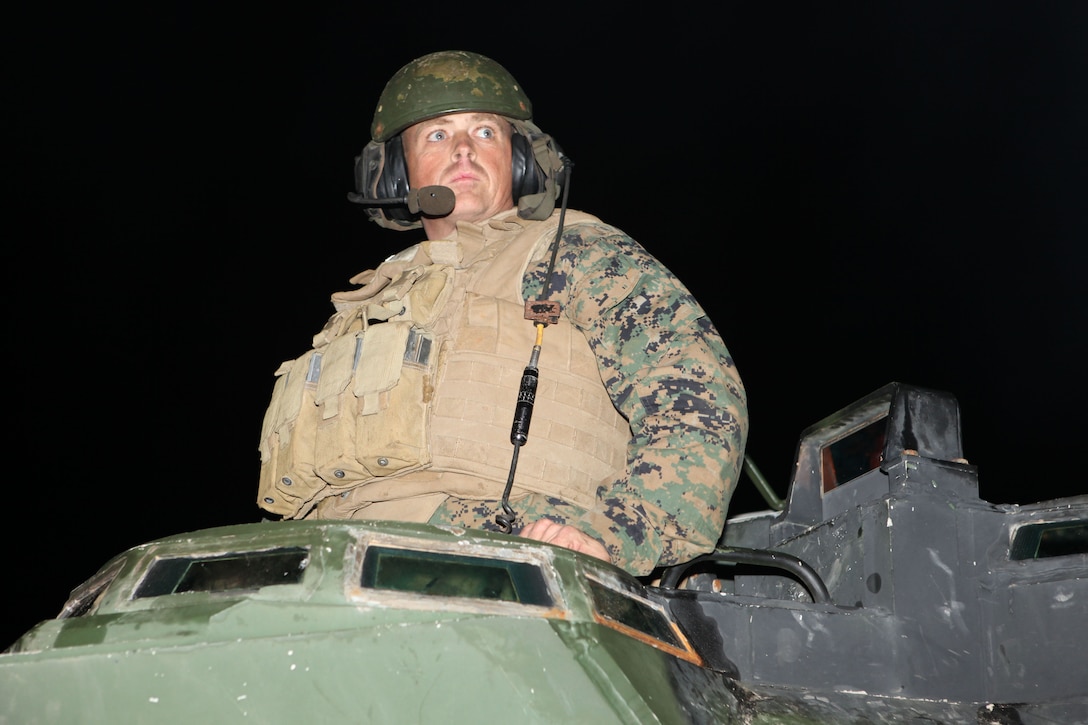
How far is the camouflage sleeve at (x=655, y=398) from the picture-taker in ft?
9.05

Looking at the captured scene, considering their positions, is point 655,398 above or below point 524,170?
below

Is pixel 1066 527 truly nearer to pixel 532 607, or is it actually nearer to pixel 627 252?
pixel 627 252

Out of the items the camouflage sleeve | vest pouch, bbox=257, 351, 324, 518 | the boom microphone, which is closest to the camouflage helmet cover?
the boom microphone

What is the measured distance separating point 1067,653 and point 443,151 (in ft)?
7.20

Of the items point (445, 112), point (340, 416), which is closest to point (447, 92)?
point (445, 112)

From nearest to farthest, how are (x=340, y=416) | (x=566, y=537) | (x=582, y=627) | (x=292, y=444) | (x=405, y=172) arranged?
(x=582, y=627), (x=566, y=537), (x=340, y=416), (x=292, y=444), (x=405, y=172)

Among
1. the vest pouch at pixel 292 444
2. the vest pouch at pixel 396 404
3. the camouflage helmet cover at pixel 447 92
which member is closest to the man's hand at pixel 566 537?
the vest pouch at pixel 396 404

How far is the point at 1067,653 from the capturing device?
109 inches

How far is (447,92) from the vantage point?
12.6 feet

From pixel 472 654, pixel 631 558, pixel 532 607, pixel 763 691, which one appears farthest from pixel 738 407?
pixel 472 654

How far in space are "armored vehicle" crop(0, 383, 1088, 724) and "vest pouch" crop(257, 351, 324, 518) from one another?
0.88 m

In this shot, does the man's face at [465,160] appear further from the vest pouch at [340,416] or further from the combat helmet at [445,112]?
the vest pouch at [340,416]

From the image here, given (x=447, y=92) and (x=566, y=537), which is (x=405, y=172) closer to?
(x=447, y=92)

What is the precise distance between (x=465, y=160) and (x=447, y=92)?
210 millimetres
